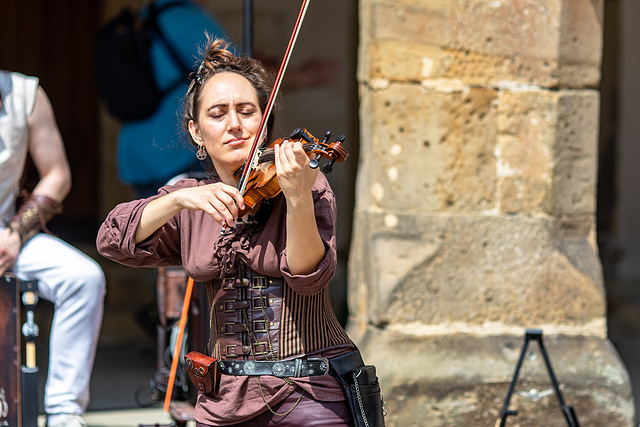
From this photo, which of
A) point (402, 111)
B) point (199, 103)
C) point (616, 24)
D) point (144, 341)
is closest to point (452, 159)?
point (402, 111)

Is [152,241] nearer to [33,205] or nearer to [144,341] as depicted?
[33,205]

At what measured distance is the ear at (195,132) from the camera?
2377mm

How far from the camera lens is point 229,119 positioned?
88.4 inches

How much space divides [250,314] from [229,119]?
18.1 inches

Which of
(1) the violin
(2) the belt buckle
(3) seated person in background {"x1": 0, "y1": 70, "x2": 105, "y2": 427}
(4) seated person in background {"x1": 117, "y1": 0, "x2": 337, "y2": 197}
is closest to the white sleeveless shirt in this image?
(3) seated person in background {"x1": 0, "y1": 70, "x2": 105, "y2": 427}

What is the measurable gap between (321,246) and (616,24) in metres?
5.29

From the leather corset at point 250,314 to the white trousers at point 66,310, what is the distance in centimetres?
125

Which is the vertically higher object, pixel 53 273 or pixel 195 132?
pixel 195 132

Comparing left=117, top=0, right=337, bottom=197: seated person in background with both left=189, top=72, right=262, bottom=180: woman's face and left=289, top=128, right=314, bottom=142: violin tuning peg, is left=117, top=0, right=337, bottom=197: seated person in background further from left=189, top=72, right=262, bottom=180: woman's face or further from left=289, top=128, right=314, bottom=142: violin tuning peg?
left=289, top=128, right=314, bottom=142: violin tuning peg

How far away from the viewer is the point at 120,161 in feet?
14.9

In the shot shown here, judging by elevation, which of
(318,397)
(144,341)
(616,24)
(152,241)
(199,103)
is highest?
(616,24)

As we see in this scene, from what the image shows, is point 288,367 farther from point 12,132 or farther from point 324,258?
point 12,132

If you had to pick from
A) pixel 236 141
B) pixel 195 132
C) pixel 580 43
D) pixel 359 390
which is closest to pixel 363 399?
Answer: pixel 359 390

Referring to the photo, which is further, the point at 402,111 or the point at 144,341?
the point at 144,341
